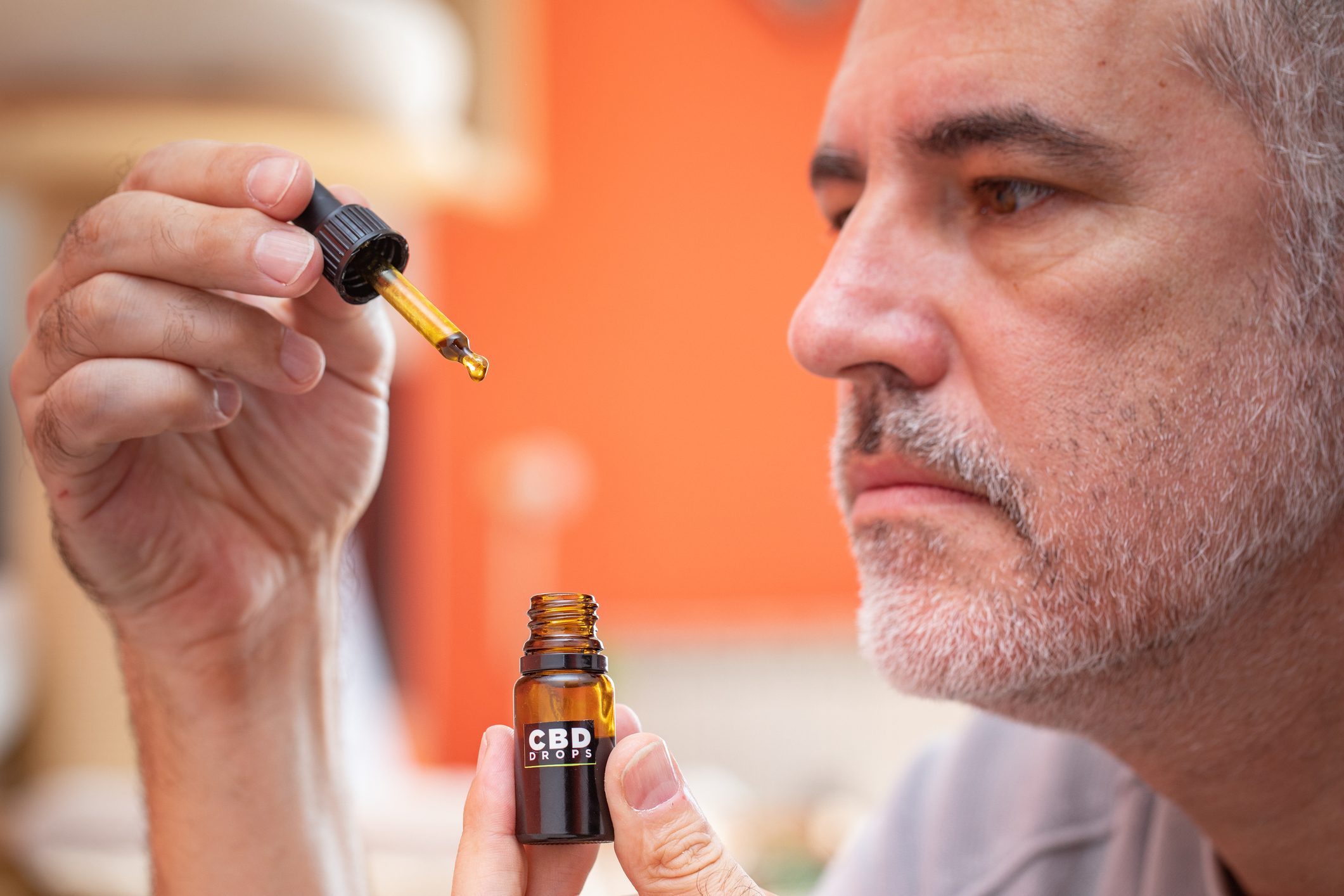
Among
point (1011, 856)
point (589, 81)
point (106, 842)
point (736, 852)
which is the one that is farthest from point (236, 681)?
point (589, 81)

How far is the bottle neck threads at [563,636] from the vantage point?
0.70m

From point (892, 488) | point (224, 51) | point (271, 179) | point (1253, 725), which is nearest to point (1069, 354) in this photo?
point (892, 488)

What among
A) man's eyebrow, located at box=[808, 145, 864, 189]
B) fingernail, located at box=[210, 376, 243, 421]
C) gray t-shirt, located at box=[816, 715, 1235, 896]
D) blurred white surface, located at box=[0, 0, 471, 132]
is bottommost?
gray t-shirt, located at box=[816, 715, 1235, 896]

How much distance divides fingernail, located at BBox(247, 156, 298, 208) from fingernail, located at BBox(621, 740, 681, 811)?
0.42 meters

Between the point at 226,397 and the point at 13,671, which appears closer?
the point at 226,397

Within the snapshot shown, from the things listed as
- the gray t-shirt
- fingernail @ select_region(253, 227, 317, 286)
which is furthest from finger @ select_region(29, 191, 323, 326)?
the gray t-shirt

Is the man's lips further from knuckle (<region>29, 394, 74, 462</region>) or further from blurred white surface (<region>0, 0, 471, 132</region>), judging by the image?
blurred white surface (<region>0, 0, 471, 132</region>)

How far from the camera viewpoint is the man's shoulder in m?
1.14

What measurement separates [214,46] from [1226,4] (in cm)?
167

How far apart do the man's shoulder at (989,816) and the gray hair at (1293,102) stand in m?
0.52

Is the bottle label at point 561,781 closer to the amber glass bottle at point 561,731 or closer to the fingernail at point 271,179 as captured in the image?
the amber glass bottle at point 561,731

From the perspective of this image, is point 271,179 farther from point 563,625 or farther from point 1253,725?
point 1253,725

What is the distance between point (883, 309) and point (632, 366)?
3783 mm

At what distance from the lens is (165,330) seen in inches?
30.9
